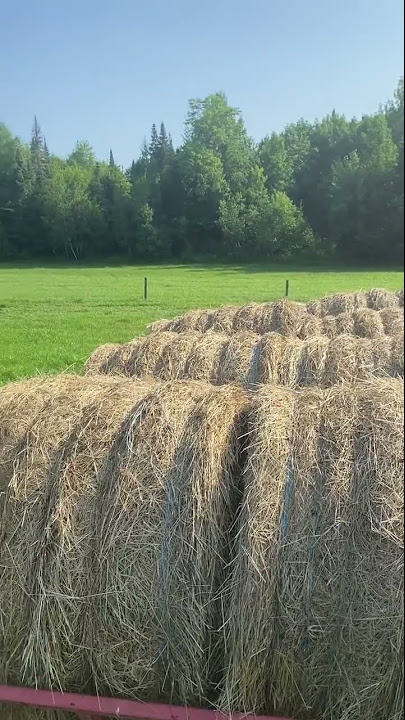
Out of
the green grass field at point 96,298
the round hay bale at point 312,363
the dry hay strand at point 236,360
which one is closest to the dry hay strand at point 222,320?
the green grass field at point 96,298

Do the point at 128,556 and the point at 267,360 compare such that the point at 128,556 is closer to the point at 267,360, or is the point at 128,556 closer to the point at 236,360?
the point at 267,360

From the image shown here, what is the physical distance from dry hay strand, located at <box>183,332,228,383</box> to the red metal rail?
386cm

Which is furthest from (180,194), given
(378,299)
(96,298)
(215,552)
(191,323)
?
(215,552)

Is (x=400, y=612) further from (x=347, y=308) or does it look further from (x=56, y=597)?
(x=347, y=308)

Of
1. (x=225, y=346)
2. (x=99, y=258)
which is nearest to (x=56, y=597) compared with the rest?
(x=225, y=346)

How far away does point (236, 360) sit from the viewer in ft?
20.6

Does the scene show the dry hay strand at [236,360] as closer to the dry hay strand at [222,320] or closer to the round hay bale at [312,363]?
the round hay bale at [312,363]

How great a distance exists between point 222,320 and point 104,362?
8.05ft

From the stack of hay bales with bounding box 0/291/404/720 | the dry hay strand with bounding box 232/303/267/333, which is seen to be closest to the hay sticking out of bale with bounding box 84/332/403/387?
the dry hay strand with bounding box 232/303/267/333

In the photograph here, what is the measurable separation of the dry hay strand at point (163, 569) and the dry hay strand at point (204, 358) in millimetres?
→ 3353

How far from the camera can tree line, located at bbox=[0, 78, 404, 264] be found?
490cm

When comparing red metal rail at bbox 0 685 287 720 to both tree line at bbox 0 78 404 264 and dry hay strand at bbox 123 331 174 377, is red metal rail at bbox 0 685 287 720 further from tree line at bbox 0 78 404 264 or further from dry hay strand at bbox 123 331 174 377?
dry hay strand at bbox 123 331 174 377

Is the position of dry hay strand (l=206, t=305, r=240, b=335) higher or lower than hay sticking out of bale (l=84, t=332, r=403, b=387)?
higher

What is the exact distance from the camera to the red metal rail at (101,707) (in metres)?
2.47
